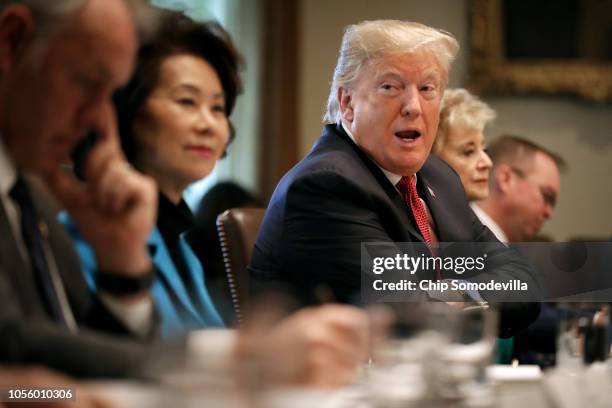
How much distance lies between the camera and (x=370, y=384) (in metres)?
0.78

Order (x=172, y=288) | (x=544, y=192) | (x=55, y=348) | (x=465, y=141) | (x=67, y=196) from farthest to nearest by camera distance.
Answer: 1. (x=544, y=192)
2. (x=465, y=141)
3. (x=172, y=288)
4. (x=67, y=196)
5. (x=55, y=348)

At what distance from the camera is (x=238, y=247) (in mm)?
1614

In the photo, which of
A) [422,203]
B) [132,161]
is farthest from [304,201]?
[132,161]

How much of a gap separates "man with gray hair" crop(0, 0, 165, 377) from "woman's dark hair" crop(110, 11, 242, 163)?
0.10ft

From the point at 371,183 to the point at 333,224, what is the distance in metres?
0.11

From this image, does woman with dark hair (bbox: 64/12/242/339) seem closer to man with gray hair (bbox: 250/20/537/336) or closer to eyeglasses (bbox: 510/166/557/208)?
man with gray hair (bbox: 250/20/537/336)

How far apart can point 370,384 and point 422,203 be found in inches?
38.9

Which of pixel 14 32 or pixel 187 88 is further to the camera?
Result: pixel 187 88

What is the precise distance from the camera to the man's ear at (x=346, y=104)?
5.76 ft

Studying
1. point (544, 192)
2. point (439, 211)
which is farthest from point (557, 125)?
point (439, 211)

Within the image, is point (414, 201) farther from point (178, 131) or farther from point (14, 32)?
point (14, 32)

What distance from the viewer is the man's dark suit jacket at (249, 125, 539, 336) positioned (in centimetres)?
160

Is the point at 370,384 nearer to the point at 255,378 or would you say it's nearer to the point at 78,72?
the point at 255,378

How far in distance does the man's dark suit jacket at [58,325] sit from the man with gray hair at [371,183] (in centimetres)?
63
